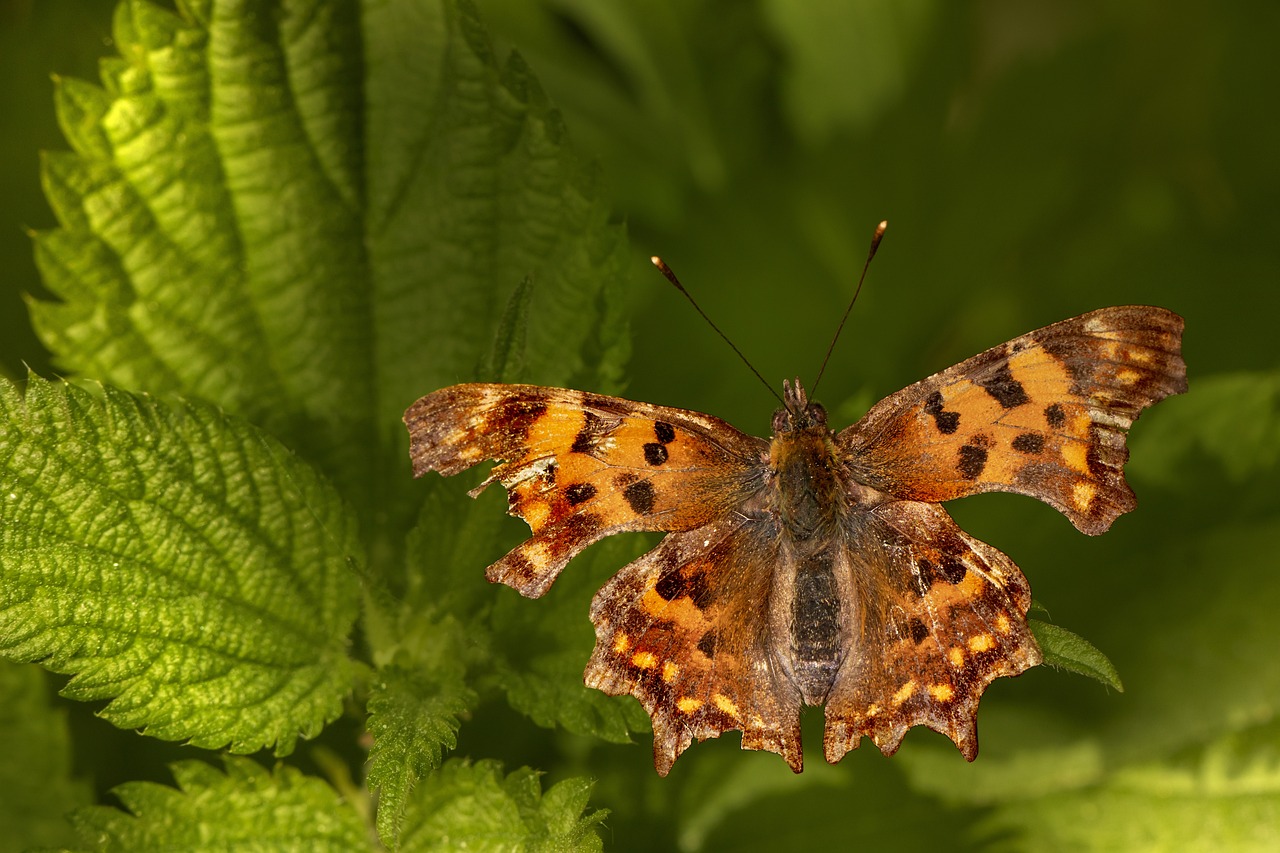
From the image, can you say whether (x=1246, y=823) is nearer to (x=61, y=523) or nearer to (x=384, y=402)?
(x=384, y=402)

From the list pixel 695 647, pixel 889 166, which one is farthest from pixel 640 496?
pixel 889 166

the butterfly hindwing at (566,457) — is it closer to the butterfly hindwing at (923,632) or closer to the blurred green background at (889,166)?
the butterfly hindwing at (923,632)

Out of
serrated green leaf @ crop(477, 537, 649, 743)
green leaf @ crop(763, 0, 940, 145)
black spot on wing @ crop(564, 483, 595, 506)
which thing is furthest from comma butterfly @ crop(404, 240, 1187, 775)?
green leaf @ crop(763, 0, 940, 145)

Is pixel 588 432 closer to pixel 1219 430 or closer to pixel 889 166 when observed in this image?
pixel 1219 430

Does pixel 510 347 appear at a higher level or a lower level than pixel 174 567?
higher

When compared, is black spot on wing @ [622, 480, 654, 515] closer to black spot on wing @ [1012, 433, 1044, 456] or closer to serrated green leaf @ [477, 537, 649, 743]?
serrated green leaf @ [477, 537, 649, 743]

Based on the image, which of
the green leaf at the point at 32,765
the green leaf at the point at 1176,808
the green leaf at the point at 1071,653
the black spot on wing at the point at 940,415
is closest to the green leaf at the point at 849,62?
the black spot on wing at the point at 940,415

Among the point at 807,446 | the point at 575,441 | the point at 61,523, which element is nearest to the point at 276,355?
the point at 61,523
